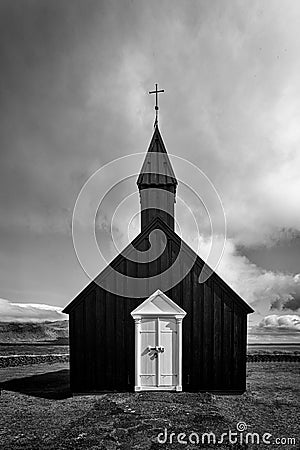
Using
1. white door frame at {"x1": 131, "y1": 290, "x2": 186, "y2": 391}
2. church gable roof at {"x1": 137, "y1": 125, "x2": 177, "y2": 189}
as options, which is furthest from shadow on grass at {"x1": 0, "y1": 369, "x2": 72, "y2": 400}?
church gable roof at {"x1": 137, "y1": 125, "x2": 177, "y2": 189}

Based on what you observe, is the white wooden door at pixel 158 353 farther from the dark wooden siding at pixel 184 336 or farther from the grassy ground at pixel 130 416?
the grassy ground at pixel 130 416

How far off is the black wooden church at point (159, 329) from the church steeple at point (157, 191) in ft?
11.4

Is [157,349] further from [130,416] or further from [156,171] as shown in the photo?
[156,171]

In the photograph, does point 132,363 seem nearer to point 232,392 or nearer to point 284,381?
point 232,392

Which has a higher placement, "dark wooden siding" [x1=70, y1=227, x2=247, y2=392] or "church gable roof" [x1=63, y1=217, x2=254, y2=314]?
"church gable roof" [x1=63, y1=217, x2=254, y2=314]

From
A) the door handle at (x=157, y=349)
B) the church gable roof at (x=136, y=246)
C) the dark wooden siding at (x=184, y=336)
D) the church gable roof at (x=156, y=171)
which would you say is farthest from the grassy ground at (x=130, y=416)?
the church gable roof at (x=156, y=171)

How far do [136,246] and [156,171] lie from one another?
527 centimetres

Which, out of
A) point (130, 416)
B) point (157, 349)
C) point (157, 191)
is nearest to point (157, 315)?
point (157, 349)

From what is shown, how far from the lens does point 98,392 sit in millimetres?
15898

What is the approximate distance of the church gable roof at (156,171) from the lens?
66.5 feet

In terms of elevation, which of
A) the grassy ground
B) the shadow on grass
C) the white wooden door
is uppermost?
the white wooden door

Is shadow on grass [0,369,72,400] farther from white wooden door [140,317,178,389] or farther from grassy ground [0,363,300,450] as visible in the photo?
white wooden door [140,317,178,389]

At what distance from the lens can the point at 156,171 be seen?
802 inches

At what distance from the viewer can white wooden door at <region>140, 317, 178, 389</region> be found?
16.0 metres
